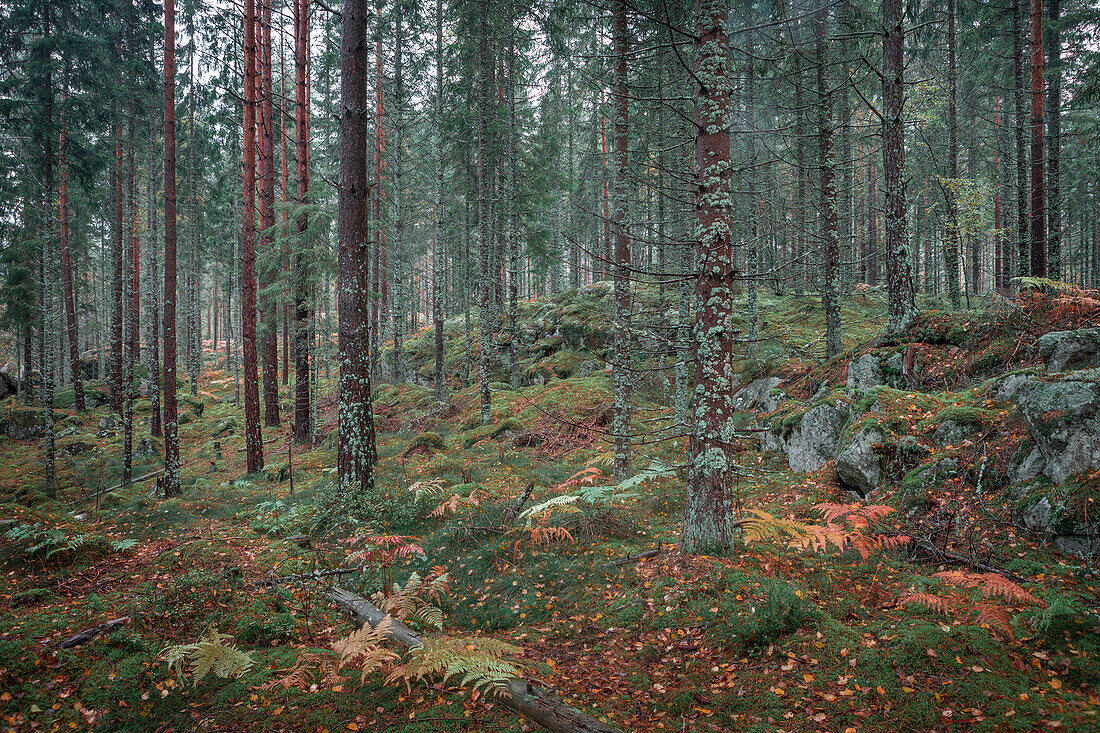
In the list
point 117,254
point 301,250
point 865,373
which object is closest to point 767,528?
point 865,373

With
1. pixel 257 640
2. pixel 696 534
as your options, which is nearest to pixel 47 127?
pixel 257 640

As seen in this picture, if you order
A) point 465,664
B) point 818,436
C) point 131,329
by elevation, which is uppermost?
point 131,329

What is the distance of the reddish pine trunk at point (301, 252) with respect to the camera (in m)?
13.9

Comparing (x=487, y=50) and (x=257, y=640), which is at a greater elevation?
(x=487, y=50)

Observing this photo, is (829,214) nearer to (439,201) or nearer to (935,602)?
(935,602)

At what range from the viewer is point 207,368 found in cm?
3934

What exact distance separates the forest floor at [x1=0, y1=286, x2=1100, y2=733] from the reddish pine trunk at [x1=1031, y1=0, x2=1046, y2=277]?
8235 mm

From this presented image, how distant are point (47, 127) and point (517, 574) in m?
18.1

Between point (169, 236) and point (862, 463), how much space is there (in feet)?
46.1

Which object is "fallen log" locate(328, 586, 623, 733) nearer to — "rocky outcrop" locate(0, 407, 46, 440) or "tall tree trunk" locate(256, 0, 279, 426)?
"tall tree trunk" locate(256, 0, 279, 426)

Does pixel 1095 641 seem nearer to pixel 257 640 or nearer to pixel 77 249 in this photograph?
pixel 257 640

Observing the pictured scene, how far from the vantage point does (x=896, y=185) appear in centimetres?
Result: 915

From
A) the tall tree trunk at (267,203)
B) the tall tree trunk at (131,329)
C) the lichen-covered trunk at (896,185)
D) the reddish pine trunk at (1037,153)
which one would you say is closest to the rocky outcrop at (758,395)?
the lichen-covered trunk at (896,185)

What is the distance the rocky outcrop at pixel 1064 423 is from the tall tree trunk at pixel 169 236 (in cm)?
1443
